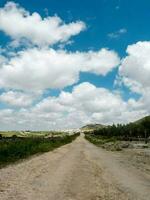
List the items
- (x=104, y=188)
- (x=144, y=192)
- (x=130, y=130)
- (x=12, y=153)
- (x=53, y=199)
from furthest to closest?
(x=130, y=130)
(x=12, y=153)
(x=104, y=188)
(x=144, y=192)
(x=53, y=199)

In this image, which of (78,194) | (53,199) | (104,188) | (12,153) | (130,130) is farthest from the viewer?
(130,130)

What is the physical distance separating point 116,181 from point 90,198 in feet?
23.5

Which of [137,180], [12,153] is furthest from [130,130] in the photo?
[137,180]

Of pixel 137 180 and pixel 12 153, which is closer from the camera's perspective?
pixel 137 180

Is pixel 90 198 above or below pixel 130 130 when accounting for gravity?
below

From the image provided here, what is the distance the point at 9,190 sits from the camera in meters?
18.8

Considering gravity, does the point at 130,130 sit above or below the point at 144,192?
above

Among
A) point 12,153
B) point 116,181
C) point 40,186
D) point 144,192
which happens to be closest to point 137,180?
point 116,181

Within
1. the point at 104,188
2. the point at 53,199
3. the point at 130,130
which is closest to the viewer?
the point at 53,199

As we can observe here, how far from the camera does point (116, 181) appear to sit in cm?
2359

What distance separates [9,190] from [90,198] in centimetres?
459

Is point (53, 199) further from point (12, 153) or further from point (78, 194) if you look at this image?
point (12, 153)

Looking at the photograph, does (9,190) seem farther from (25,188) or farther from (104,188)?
(104,188)

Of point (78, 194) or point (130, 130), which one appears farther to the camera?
point (130, 130)
